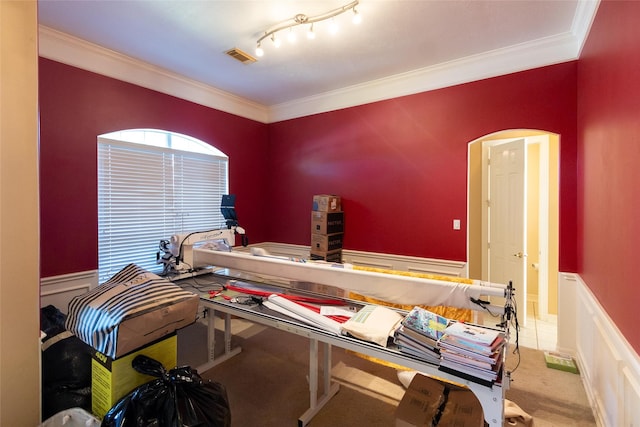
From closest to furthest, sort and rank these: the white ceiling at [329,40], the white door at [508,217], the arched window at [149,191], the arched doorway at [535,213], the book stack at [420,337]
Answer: the book stack at [420,337], the white ceiling at [329,40], the arched window at [149,191], the white door at [508,217], the arched doorway at [535,213]

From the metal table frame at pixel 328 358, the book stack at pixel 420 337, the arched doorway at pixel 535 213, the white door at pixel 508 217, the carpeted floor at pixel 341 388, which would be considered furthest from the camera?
the arched doorway at pixel 535 213

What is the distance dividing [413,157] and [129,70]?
3.38 metres

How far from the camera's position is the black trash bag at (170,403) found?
128 centimetres

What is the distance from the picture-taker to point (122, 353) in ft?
4.78

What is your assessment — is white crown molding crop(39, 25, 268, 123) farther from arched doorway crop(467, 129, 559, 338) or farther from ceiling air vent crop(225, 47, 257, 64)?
arched doorway crop(467, 129, 559, 338)

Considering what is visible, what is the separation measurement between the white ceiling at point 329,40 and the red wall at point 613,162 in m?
0.55

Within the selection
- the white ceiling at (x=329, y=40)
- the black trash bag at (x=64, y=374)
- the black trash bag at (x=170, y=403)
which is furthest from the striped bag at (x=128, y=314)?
the white ceiling at (x=329, y=40)

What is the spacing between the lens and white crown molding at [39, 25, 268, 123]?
9.01ft

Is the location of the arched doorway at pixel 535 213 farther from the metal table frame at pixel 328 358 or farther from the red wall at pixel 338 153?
the metal table frame at pixel 328 358

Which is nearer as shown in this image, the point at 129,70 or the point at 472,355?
the point at 472,355

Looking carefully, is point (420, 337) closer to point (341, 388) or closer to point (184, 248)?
point (341, 388)

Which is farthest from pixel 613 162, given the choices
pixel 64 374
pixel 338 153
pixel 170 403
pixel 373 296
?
pixel 64 374

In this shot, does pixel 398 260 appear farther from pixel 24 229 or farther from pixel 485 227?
pixel 24 229

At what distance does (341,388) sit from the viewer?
2.42m
